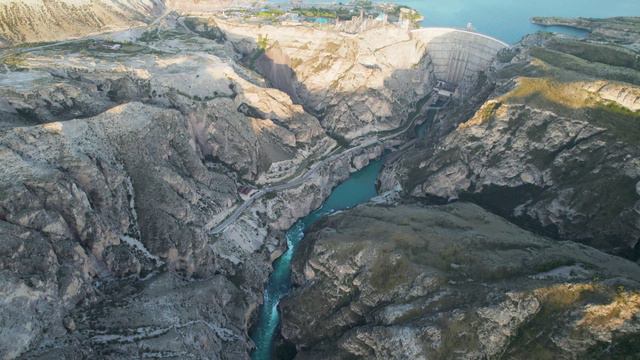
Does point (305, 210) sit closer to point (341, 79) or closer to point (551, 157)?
point (551, 157)

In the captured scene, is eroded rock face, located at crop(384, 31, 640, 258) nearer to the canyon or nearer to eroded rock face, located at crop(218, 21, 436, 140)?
the canyon

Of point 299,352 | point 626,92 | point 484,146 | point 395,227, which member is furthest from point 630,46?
point 299,352

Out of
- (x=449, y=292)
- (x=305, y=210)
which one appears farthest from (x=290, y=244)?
(x=449, y=292)

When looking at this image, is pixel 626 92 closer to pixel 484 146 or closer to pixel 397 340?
pixel 484 146

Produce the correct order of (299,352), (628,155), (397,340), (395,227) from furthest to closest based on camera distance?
(628,155)
(395,227)
(299,352)
(397,340)

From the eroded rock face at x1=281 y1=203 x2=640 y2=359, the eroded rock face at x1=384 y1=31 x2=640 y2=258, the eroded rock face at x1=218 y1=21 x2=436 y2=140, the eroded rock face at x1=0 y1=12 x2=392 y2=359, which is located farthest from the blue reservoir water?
the eroded rock face at x1=218 y1=21 x2=436 y2=140
